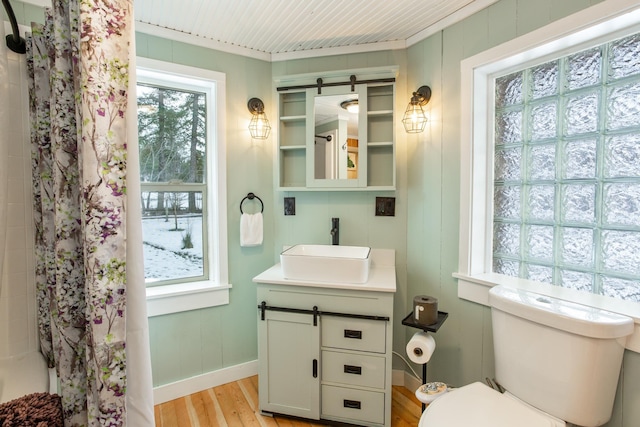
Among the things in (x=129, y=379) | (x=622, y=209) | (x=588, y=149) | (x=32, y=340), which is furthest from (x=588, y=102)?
(x=32, y=340)

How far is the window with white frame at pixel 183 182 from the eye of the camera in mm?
2049

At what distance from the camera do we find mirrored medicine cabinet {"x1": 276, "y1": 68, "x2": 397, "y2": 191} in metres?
2.09

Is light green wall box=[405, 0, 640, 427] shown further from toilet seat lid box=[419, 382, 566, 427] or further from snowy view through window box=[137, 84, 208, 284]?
snowy view through window box=[137, 84, 208, 284]

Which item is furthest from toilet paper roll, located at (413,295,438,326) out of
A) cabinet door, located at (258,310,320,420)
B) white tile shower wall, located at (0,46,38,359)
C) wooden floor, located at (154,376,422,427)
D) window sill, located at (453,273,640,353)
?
white tile shower wall, located at (0,46,38,359)

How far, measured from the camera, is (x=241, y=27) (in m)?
1.95

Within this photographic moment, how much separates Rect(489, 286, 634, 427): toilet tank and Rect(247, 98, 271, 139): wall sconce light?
1825mm

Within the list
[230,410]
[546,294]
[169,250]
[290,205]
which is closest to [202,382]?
[230,410]

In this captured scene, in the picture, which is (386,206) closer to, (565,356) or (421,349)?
(421,349)

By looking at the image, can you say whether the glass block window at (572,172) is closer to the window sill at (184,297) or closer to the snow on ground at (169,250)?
the window sill at (184,297)

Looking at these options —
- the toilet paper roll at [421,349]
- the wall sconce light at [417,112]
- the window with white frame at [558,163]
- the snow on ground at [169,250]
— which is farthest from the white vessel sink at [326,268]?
the wall sconce light at [417,112]

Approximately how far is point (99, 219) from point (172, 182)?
4.49 ft

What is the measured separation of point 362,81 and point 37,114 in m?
1.74

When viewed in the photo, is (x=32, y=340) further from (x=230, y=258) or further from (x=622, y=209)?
(x=622, y=209)

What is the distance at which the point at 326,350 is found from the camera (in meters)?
1.79
